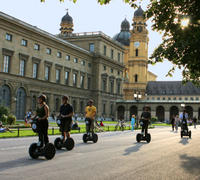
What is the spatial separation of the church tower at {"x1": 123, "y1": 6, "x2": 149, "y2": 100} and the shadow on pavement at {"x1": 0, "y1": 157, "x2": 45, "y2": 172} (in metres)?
100

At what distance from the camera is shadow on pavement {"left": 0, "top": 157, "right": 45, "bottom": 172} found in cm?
806

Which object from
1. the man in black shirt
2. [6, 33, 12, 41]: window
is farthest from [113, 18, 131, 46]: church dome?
the man in black shirt

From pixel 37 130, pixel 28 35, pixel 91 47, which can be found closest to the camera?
pixel 37 130

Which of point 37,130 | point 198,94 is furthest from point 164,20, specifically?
point 198,94

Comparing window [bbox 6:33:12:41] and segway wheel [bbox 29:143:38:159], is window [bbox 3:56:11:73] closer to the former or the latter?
window [bbox 6:33:12:41]

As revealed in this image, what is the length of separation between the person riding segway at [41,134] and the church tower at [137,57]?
100 metres

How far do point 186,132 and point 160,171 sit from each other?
13.9m

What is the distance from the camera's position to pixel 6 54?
45.9 m

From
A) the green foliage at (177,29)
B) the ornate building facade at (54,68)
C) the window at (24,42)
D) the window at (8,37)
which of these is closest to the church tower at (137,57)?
the ornate building facade at (54,68)

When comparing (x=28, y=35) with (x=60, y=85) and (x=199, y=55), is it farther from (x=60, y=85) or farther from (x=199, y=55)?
(x=199, y=55)

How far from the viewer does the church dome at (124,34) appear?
414 feet

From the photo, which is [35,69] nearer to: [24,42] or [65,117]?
[24,42]

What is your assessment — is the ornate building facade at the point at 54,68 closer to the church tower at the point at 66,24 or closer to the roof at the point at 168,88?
the church tower at the point at 66,24

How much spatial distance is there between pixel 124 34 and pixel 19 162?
120531 millimetres
